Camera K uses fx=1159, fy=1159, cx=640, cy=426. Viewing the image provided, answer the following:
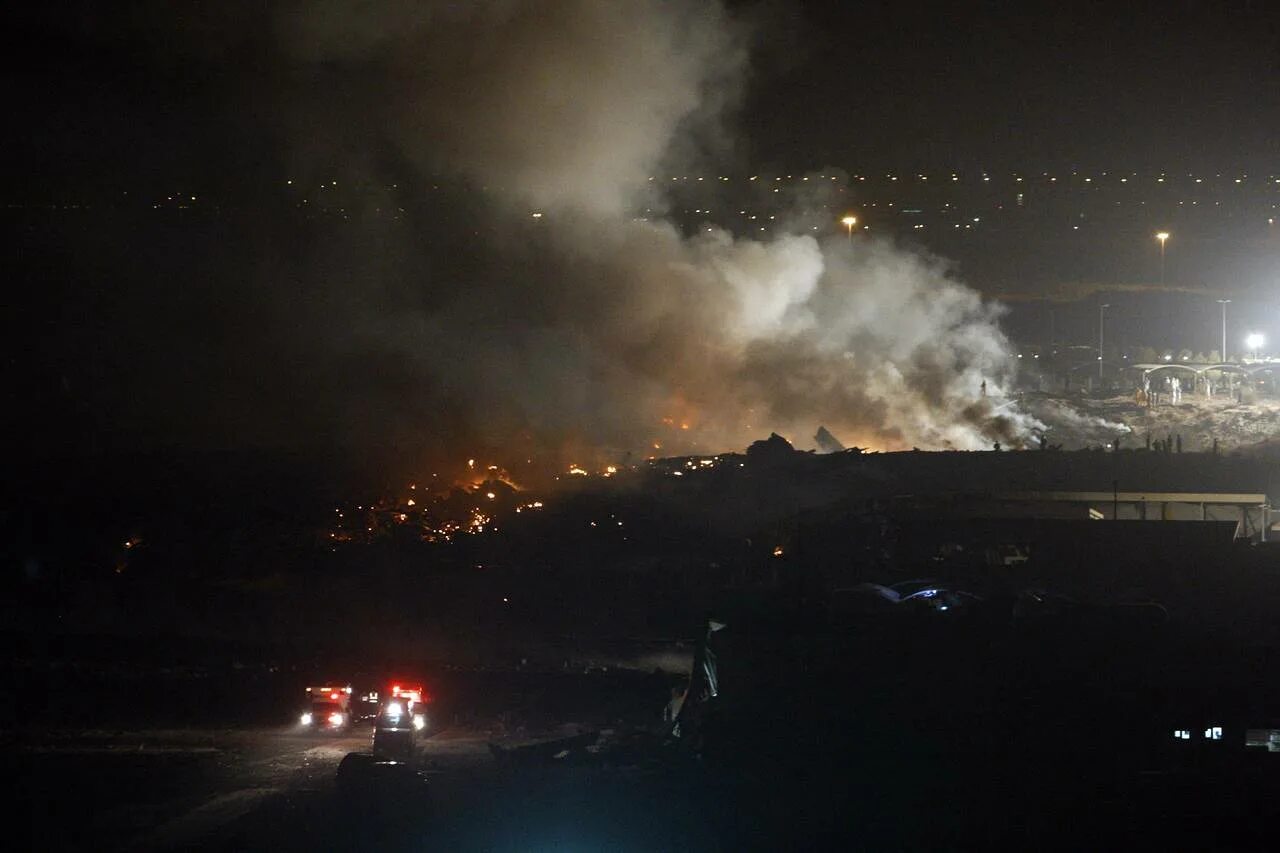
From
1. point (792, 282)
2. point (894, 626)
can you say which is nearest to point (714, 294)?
point (792, 282)

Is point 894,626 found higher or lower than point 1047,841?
higher

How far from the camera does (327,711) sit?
15742 mm

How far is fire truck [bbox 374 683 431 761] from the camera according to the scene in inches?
539

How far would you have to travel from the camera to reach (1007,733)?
10.9m

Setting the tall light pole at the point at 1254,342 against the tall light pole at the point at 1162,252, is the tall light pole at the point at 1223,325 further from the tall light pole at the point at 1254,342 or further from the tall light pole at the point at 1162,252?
the tall light pole at the point at 1162,252

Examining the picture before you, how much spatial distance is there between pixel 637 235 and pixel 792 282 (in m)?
4.51

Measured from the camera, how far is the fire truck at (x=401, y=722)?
539 inches

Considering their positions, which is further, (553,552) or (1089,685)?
(553,552)

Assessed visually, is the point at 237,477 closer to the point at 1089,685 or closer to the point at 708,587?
the point at 708,587

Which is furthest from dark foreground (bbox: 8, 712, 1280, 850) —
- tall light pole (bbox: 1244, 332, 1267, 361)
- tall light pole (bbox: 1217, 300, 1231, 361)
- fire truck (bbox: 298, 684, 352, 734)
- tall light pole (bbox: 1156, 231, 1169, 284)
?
tall light pole (bbox: 1156, 231, 1169, 284)

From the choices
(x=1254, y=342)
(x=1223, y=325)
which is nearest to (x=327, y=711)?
(x=1254, y=342)

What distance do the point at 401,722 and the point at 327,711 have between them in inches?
65.8

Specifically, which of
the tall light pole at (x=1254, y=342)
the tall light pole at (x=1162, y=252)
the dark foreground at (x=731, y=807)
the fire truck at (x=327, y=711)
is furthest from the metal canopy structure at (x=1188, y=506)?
the tall light pole at (x=1162, y=252)

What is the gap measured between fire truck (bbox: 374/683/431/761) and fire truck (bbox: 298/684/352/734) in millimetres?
483
